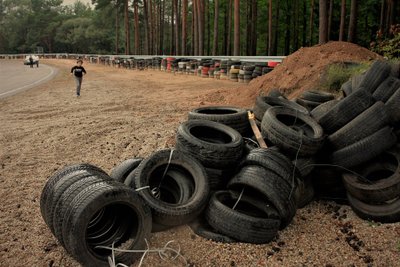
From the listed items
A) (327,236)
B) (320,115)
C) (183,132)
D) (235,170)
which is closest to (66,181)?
(183,132)

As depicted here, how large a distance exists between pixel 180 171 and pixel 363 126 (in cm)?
313

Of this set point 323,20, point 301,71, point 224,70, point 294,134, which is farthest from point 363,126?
point 224,70

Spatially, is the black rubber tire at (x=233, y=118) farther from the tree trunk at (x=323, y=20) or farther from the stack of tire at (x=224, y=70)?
the stack of tire at (x=224, y=70)

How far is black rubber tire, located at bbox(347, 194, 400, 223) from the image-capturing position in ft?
18.4

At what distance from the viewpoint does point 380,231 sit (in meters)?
5.45

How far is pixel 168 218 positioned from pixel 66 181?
1.31 metres

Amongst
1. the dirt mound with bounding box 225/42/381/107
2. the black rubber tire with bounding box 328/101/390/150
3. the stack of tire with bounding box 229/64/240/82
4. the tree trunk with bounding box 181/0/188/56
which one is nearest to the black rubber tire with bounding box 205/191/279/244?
the black rubber tire with bounding box 328/101/390/150

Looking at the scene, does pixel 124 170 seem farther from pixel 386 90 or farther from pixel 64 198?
pixel 386 90

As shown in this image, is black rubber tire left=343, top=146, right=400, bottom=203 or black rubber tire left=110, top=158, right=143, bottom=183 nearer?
black rubber tire left=343, top=146, right=400, bottom=203

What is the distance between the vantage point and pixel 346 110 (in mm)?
6867

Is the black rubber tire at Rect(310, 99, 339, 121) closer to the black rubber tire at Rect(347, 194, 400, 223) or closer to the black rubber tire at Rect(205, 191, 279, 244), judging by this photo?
the black rubber tire at Rect(347, 194, 400, 223)

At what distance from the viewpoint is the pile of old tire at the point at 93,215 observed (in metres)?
4.16

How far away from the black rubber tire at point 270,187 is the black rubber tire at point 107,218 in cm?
149

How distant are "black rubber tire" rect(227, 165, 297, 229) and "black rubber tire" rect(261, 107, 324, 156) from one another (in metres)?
0.98
